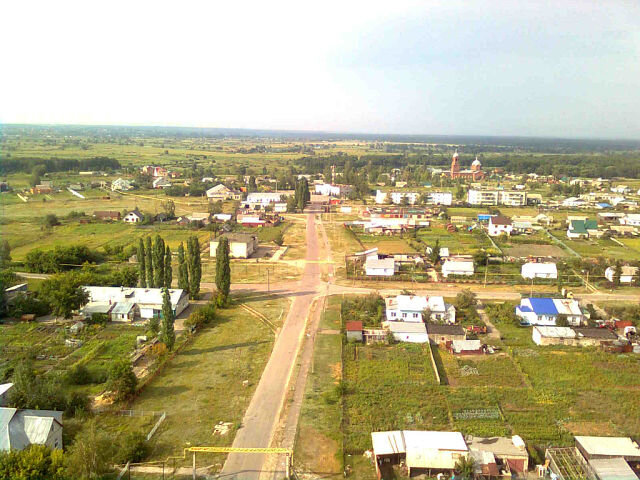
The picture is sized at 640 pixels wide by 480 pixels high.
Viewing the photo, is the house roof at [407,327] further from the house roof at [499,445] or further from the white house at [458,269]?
the white house at [458,269]

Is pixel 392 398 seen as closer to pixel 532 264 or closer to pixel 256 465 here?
pixel 256 465

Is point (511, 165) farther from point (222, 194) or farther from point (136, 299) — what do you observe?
point (136, 299)

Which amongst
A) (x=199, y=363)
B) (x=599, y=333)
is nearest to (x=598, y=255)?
(x=599, y=333)

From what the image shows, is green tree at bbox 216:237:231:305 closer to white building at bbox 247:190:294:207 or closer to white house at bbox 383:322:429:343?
white house at bbox 383:322:429:343

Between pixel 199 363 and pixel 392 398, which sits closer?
pixel 392 398

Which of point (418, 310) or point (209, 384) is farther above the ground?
point (418, 310)

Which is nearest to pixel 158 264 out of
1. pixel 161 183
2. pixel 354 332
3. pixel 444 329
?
pixel 354 332
